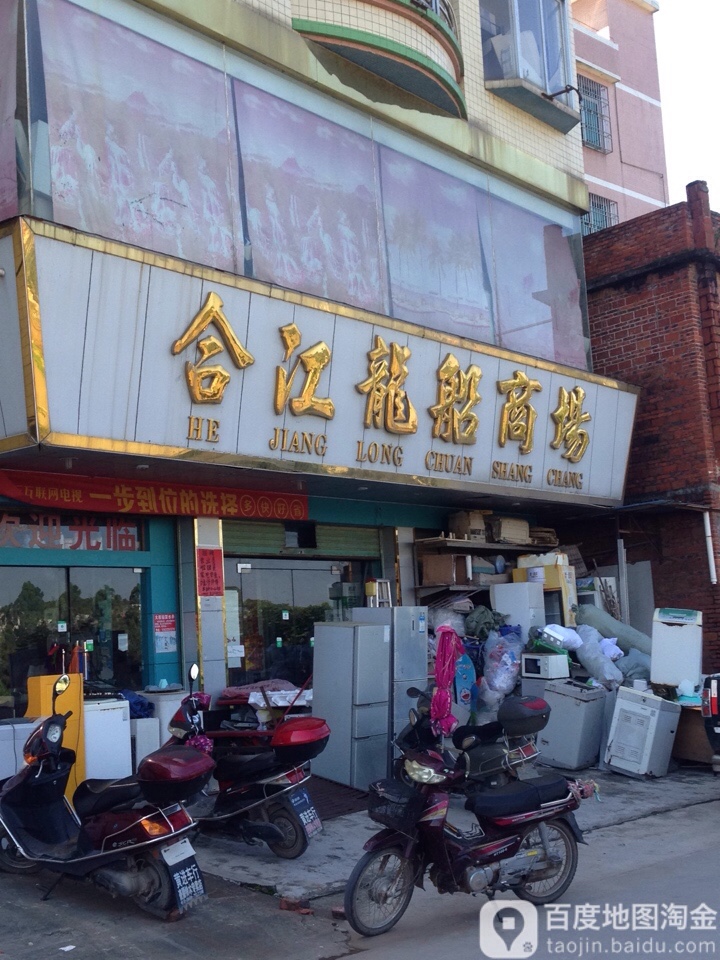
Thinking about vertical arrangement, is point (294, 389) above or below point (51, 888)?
above

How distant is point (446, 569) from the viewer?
1409 centimetres

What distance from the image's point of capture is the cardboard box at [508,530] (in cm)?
1502

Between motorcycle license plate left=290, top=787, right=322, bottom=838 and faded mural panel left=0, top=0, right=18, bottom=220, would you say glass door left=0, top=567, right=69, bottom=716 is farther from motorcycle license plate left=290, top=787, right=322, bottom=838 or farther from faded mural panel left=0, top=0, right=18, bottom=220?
faded mural panel left=0, top=0, right=18, bottom=220

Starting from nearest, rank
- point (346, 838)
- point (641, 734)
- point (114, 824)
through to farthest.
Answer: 1. point (114, 824)
2. point (346, 838)
3. point (641, 734)

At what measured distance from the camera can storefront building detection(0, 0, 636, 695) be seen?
9.13m

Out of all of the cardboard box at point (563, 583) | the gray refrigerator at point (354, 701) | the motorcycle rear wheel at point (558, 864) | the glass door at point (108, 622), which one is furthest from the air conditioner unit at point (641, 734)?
the glass door at point (108, 622)

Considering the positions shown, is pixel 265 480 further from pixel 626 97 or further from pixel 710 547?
pixel 626 97

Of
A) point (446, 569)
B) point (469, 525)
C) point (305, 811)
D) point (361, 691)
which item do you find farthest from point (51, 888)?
point (469, 525)

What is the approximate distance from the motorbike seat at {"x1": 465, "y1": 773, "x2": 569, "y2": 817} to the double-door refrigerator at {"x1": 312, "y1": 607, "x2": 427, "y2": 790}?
3.50 m

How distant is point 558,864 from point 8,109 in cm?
787

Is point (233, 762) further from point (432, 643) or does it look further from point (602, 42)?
point (602, 42)

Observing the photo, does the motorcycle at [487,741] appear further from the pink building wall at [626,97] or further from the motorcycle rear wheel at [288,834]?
the pink building wall at [626,97]

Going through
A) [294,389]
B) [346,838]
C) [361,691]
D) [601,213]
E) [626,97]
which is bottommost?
[346,838]

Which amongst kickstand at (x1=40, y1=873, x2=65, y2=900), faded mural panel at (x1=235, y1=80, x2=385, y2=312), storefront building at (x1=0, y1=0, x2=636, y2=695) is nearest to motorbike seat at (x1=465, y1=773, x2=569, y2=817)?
kickstand at (x1=40, y1=873, x2=65, y2=900)
